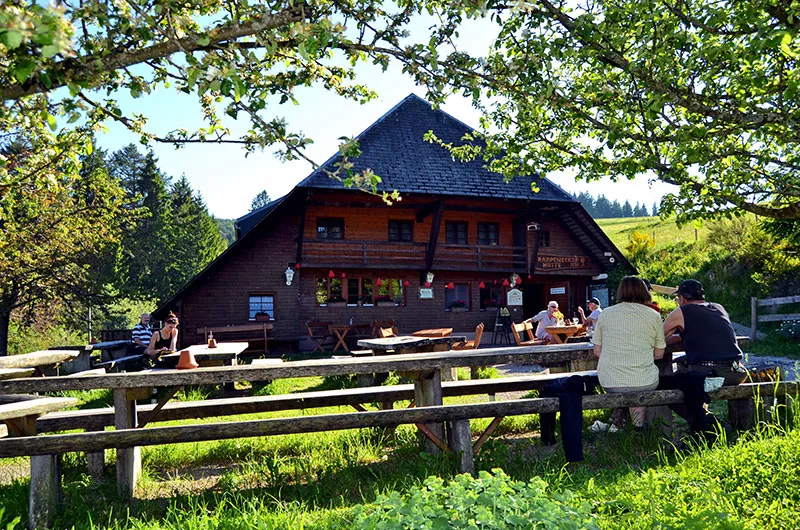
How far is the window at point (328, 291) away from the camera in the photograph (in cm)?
2042

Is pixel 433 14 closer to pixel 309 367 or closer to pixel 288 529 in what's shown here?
pixel 309 367

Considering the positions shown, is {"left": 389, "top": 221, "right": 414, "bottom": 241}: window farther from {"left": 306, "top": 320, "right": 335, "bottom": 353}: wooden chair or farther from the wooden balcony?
{"left": 306, "top": 320, "right": 335, "bottom": 353}: wooden chair

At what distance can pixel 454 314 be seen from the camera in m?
21.8

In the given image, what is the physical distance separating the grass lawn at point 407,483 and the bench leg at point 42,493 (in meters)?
0.12

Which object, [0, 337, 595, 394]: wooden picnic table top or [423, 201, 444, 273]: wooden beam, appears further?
[423, 201, 444, 273]: wooden beam

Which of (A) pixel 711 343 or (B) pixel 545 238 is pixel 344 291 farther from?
(A) pixel 711 343

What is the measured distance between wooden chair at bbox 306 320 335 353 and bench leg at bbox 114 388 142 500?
14.9m

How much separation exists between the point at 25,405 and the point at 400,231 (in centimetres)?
1804

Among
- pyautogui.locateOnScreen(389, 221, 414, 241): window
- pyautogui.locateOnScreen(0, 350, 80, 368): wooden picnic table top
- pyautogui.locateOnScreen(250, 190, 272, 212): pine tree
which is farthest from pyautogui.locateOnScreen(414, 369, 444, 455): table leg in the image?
pyautogui.locateOnScreen(250, 190, 272, 212): pine tree

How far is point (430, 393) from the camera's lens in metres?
4.91

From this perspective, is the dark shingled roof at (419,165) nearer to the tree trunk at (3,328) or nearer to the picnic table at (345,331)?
the picnic table at (345,331)

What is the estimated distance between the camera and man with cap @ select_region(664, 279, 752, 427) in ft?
16.6

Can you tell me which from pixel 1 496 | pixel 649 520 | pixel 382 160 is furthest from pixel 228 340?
pixel 649 520

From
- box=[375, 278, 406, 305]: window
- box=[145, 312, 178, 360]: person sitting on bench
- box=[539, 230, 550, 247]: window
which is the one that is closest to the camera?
box=[145, 312, 178, 360]: person sitting on bench
